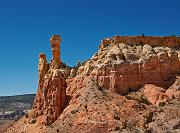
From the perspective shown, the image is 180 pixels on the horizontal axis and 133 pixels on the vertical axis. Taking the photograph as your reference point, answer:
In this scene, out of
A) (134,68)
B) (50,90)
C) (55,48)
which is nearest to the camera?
(134,68)

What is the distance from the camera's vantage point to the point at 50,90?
72688 millimetres

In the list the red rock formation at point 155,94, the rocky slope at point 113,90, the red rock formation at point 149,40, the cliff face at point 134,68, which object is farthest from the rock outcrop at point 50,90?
the red rock formation at point 155,94

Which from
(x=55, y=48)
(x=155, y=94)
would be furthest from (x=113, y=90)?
(x=55, y=48)

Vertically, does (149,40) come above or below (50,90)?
above

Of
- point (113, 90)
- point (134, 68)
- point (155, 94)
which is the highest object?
point (134, 68)

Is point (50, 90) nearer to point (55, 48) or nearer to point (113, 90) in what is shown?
point (55, 48)

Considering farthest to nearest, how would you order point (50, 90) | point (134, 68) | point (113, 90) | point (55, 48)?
point (55, 48), point (50, 90), point (134, 68), point (113, 90)

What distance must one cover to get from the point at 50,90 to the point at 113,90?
34.7ft

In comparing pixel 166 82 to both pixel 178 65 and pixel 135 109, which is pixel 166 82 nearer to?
pixel 178 65

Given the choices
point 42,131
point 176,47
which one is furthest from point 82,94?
point 176,47

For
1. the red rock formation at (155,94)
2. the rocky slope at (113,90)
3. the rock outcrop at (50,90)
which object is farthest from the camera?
the rock outcrop at (50,90)

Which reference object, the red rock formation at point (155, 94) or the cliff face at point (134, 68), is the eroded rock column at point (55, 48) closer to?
the cliff face at point (134, 68)

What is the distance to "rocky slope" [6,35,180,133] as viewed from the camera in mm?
62500

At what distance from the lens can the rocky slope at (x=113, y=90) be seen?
205ft
